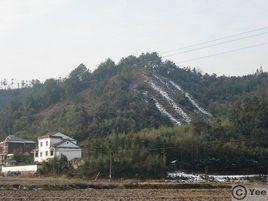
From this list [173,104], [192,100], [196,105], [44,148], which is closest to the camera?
[44,148]

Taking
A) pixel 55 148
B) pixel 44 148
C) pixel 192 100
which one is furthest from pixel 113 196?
pixel 192 100

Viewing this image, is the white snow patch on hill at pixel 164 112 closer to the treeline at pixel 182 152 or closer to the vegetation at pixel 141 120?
the vegetation at pixel 141 120

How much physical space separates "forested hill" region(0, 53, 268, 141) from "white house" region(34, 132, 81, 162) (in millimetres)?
10916

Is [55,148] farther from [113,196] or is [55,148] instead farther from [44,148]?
[113,196]

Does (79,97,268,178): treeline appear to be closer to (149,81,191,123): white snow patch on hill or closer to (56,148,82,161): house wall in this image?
(56,148,82,161): house wall

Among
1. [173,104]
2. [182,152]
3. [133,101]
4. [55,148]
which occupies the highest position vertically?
[173,104]

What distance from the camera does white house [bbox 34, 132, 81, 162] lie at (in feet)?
229

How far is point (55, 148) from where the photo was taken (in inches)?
2783

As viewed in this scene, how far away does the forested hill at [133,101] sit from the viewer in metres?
88.2

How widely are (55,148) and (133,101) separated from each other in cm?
3926

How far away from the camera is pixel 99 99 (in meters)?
118

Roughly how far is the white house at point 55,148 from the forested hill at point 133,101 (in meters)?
10.9

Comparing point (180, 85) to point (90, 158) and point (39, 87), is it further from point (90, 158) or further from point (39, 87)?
point (90, 158)

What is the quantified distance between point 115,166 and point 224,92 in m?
90.2
